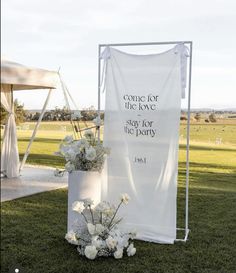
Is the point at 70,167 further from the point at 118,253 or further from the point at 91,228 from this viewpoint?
the point at 118,253

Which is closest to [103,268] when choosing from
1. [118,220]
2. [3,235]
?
[118,220]

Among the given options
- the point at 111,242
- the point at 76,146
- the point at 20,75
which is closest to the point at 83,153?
the point at 76,146

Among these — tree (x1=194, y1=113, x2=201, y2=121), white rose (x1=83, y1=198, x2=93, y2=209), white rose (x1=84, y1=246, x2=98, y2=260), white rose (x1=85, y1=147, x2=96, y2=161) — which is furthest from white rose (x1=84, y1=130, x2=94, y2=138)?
tree (x1=194, y1=113, x2=201, y2=121)

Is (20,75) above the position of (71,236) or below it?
above

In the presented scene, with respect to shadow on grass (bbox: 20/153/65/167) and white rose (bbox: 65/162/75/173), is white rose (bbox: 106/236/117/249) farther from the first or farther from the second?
shadow on grass (bbox: 20/153/65/167)

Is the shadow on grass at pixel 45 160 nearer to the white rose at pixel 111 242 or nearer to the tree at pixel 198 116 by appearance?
the tree at pixel 198 116

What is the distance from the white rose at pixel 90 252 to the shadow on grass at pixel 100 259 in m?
0.03

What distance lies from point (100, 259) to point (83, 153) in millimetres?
598

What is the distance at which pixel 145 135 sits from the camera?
101 inches

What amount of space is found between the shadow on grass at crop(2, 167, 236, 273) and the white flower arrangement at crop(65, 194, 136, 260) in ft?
0.17

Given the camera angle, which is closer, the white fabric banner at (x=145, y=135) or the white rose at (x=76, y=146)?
the white rose at (x=76, y=146)

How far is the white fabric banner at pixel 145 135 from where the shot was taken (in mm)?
2533

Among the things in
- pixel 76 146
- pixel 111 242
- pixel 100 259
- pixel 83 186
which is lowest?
pixel 100 259

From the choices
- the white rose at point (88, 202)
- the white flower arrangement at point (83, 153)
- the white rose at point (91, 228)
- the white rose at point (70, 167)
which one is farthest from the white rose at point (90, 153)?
the white rose at point (91, 228)
